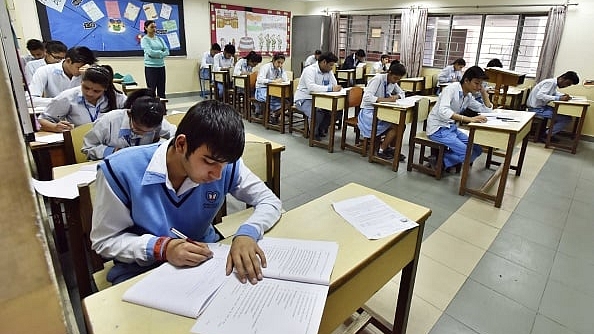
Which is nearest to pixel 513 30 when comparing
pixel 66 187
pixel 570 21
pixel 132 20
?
pixel 570 21

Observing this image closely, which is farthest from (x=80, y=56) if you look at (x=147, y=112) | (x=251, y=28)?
(x=251, y=28)

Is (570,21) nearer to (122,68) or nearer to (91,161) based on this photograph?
(91,161)

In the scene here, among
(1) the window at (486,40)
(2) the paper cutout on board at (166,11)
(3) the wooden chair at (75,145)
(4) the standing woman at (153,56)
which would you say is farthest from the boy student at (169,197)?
(1) the window at (486,40)

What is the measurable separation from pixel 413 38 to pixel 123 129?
7210mm

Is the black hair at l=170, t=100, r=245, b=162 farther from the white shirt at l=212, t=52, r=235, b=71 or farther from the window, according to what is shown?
the window

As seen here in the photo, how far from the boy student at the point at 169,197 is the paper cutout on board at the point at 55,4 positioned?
21.1ft

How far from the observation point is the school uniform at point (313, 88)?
4.59 m

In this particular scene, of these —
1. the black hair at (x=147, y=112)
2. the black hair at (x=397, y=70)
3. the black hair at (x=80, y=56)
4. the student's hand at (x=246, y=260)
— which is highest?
the black hair at (x=80, y=56)

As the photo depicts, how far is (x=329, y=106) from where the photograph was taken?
4.22m

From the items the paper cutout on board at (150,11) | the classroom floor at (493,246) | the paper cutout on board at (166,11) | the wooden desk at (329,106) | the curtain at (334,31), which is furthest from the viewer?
the curtain at (334,31)

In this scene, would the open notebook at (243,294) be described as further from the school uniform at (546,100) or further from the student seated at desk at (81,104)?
the school uniform at (546,100)

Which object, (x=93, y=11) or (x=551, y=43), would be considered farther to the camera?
(x=93, y=11)

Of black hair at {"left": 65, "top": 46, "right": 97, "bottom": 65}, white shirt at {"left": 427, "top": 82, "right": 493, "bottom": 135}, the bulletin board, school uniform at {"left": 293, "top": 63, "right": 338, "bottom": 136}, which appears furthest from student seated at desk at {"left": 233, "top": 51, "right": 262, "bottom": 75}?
white shirt at {"left": 427, "top": 82, "right": 493, "bottom": 135}

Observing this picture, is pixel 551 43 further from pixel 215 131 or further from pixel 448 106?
pixel 215 131
